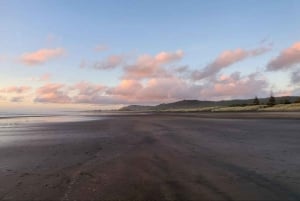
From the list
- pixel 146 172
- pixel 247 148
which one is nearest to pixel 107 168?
pixel 146 172

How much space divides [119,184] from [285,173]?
15.4 ft

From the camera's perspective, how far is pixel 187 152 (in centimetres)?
1104

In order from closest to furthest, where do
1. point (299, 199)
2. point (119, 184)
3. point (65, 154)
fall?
1. point (299, 199)
2. point (119, 184)
3. point (65, 154)

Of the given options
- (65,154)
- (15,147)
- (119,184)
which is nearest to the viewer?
(119,184)

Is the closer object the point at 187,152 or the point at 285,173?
the point at 285,173

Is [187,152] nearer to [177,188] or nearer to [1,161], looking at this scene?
[177,188]

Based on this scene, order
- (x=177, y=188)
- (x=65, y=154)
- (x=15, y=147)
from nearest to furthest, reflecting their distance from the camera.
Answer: (x=177, y=188) → (x=65, y=154) → (x=15, y=147)

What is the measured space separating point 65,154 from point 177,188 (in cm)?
651

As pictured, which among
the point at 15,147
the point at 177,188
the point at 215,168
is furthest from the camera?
the point at 15,147

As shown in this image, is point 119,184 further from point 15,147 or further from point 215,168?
point 15,147

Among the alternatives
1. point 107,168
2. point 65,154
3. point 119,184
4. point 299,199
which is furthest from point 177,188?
point 65,154

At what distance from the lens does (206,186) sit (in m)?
A: 6.16

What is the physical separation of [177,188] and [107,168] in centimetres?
304

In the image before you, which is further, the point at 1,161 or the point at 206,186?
the point at 1,161
